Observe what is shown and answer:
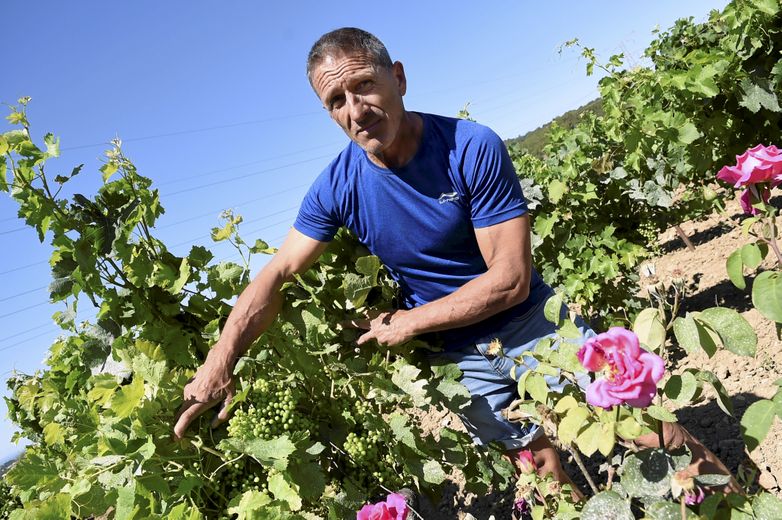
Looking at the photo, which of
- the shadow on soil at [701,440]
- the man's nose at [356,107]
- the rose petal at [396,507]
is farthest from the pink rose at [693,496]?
the shadow on soil at [701,440]

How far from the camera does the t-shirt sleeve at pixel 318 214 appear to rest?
2.29 m

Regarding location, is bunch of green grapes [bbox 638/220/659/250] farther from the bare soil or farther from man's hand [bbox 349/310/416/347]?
man's hand [bbox 349/310/416/347]

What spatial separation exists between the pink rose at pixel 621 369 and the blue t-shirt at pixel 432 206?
41.1 inches

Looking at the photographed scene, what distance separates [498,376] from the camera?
7.55 ft

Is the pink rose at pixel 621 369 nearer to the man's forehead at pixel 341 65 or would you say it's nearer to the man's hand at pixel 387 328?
the man's hand at pixel 387 328

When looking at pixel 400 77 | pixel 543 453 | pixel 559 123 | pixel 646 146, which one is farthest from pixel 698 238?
pixel 400 77

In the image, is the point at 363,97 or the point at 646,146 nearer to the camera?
the point at 363,97

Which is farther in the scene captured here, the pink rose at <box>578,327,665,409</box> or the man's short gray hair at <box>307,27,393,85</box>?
the man's short gray hair at <box>307,27,393,85</box>

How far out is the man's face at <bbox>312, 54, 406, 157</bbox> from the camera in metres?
2.07

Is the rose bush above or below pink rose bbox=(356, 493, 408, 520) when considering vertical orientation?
above

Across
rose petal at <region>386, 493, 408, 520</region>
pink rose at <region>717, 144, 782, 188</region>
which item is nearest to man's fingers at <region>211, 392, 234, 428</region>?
rose petal at <region>386, 493, 408, 520</region>

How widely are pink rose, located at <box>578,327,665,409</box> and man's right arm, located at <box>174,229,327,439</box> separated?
1.24m

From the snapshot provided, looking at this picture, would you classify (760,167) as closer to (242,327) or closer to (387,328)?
(387,328)

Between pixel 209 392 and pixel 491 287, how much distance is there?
92 centimetres
